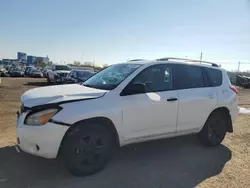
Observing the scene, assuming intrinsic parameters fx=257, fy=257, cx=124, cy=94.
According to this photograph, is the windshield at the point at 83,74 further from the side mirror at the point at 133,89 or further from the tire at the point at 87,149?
the tire at the point at 87,149

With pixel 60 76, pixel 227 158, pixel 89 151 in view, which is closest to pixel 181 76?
pixel 227 158

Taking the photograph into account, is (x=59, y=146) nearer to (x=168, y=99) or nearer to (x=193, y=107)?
(x=168, y=99)

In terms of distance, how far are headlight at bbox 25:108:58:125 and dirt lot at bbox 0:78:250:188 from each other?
0.85 meters

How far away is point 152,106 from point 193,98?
107cm

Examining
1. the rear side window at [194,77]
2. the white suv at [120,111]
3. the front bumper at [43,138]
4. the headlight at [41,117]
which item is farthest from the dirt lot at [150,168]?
the rear side window at [194,77]

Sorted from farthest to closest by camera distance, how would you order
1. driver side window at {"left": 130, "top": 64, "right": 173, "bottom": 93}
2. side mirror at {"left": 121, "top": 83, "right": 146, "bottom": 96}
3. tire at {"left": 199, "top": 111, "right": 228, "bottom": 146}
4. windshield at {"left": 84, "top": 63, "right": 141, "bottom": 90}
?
1. tire at {"left": 199, "top": 111, "right": 228, "bottom": 146}
2. driver side window at {"left": 130, "top": 64, "right": 173, "bottom": 93}
3. windshield at {"left": 84, "top": 63, "right": 141, "bottom": 90}
4. side mirror at {"left": 121, "top": 83, "right": 146, "bottom": 96}

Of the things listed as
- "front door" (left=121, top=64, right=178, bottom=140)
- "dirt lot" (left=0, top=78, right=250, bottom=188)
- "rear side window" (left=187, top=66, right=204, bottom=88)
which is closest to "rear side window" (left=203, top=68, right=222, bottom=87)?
"rear side window" (left=187, top=66, right=204, bottom=88)

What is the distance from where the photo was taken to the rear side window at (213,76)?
216 inches

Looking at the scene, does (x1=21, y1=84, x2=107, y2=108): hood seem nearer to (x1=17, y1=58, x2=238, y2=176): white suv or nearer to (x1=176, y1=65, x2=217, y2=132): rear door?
(x1=17, y1=58, x2=238, y2=176): white suv

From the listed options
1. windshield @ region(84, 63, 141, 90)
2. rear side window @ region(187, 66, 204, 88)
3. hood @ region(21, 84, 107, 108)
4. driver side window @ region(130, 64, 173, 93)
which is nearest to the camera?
hood @ region(21, 84, 107, 108)

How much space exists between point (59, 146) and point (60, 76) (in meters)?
18.4

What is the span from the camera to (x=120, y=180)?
3.81 meters

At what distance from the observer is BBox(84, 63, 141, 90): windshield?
4352mm

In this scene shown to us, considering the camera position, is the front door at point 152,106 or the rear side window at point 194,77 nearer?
the front door at point 152,106
